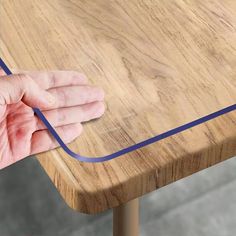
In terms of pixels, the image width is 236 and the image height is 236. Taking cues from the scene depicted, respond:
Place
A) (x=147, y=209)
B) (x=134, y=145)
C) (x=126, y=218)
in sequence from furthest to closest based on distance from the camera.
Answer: (x=147, y=209), (x=126, y=218), (x=134, y=145)

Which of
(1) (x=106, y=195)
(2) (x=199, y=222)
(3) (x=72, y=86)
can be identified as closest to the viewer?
(1) (x=106, y=195)

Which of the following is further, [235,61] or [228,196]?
[228,196]

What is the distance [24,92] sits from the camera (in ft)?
2.74

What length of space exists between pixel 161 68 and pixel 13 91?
0.19 m

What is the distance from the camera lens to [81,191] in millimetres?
758

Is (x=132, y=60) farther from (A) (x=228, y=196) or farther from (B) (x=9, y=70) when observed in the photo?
(A) (x=228, y=196)

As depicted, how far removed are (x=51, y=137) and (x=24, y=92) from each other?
0.23ft

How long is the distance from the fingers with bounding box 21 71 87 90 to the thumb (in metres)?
0.01

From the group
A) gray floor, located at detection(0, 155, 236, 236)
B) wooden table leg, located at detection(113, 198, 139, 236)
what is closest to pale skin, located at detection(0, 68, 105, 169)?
wooden table leg, located at detection(113, 198, 139, 236)

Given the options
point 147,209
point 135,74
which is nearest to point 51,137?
point 135,74

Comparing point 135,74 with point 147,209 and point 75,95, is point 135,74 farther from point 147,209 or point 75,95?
point 147,209

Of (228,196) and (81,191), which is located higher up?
(81,191)

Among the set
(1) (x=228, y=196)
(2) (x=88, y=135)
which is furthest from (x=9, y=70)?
(1) (x=228, y=196)

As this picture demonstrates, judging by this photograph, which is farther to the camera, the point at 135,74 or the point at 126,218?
the point at 126,218
